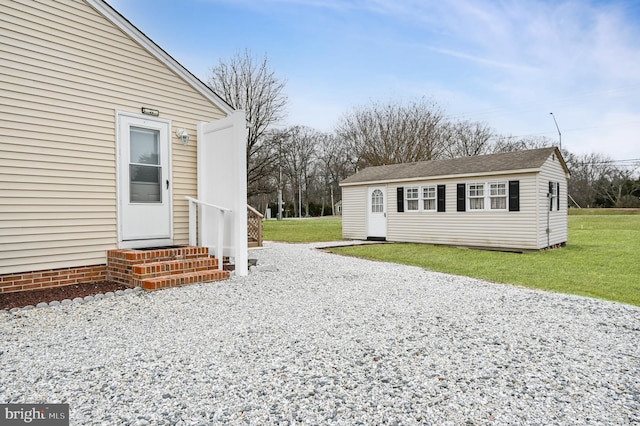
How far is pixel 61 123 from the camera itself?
527cm

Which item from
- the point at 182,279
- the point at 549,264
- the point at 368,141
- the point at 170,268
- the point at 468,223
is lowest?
the point at 549,264

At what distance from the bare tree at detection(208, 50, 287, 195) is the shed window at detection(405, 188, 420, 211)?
9486mm

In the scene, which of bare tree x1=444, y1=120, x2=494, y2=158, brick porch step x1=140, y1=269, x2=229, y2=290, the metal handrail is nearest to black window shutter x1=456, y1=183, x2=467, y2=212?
the metal handrail

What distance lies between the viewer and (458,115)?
2898 centimetres

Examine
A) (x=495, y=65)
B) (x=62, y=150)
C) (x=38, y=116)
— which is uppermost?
(x=495, y=65)

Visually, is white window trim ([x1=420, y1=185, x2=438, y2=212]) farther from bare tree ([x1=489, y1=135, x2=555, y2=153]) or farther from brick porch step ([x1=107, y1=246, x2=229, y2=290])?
bare tree ([x1=489, y1=135, x2=555, y2=153])

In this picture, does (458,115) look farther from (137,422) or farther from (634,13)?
(137,422)

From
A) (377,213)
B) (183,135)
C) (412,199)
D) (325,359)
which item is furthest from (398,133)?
(325,359)

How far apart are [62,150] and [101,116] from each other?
0.77 meters

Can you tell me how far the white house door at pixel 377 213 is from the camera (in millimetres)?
14305

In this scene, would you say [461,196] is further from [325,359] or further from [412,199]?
[325,359]

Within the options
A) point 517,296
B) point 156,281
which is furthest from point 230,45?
point 517,296

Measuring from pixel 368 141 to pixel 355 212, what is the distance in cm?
1095

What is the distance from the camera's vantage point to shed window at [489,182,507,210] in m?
11.5
